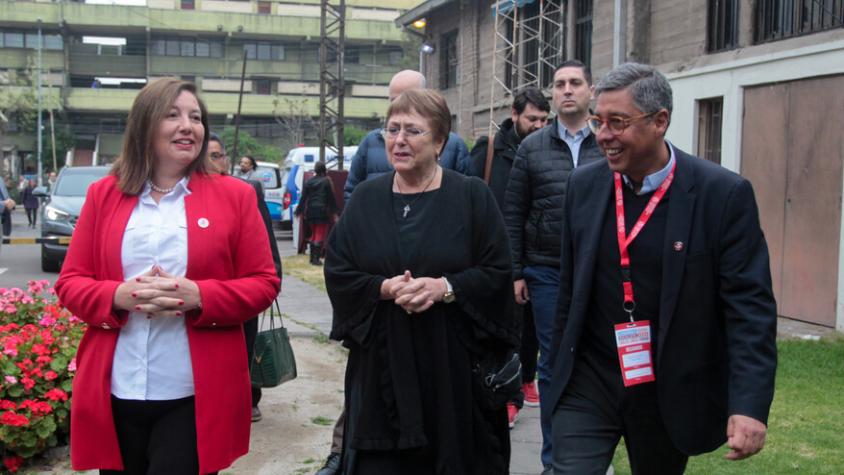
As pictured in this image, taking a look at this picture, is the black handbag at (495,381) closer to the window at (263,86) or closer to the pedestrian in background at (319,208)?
the pedestrian in background at (319,208)

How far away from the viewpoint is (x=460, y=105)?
26.7 metres

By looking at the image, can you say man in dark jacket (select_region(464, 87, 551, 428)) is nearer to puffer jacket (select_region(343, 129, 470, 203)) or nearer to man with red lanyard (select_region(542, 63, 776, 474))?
puffer jacket (select_region(343, 129, 470, 203))

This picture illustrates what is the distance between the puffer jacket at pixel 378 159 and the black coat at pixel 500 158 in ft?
1.78

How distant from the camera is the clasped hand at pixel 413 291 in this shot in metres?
3.60

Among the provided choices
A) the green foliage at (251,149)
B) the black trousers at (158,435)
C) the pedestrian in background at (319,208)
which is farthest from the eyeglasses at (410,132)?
the green foliage at (251,149)

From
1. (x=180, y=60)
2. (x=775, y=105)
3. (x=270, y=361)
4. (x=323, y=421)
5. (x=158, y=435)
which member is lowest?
(x=323, y=421)

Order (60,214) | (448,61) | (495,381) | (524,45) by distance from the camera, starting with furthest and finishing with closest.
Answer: (448,61) < (524,45) < (60,214) < (495,381)

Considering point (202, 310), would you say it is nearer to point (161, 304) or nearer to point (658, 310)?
point (161, 304)

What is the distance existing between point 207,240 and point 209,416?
624 millimetres

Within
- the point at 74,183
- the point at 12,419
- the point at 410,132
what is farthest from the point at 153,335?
the point at 74,183

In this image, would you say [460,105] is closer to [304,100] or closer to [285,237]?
[285,237]

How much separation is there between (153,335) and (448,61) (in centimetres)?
2511

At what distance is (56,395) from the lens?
5.68m

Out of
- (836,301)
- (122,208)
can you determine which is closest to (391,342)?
(122,208)
